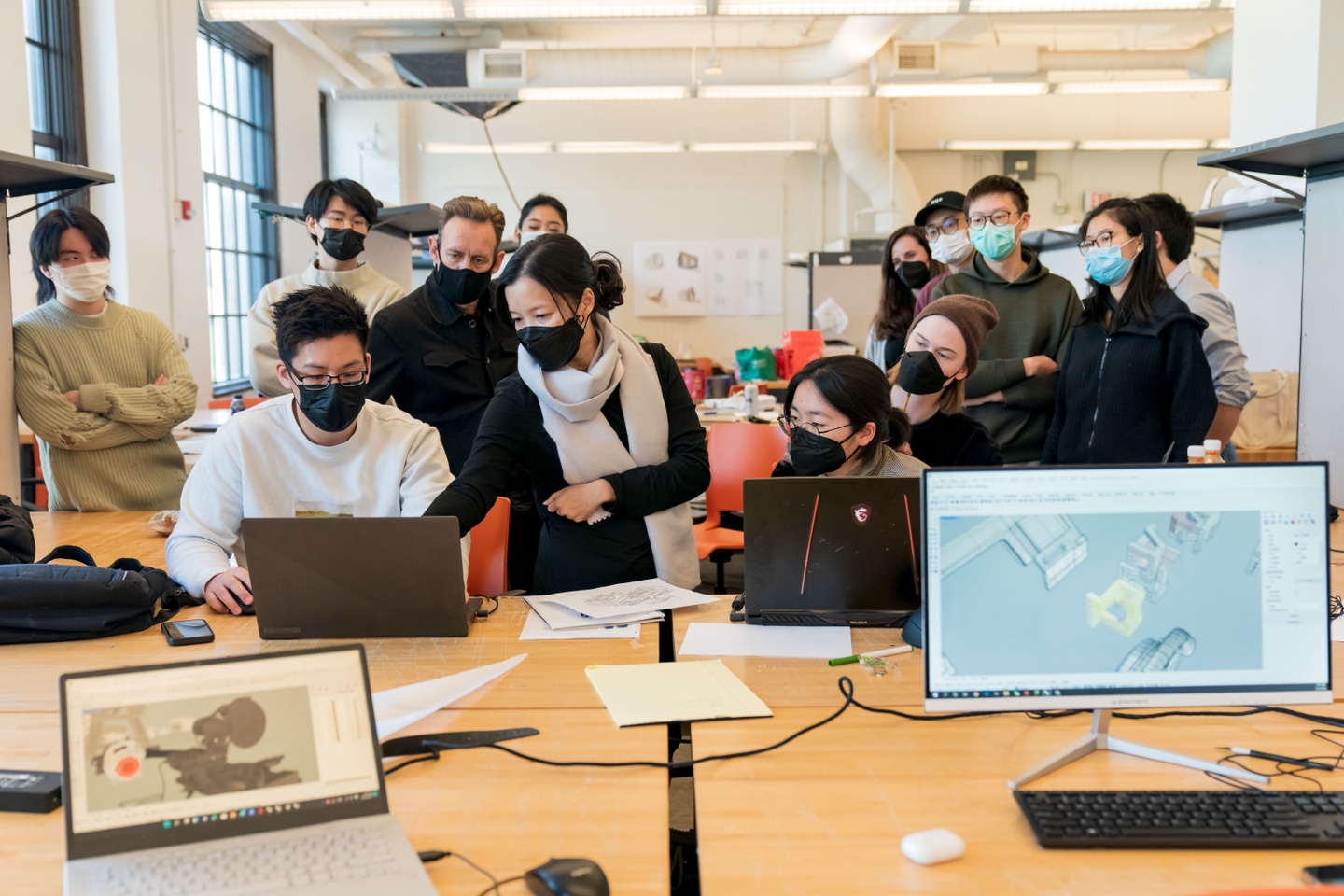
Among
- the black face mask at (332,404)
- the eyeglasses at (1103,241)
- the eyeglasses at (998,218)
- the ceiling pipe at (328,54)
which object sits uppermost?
the ceiling pipe at (328,54)

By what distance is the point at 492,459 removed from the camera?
2.24m

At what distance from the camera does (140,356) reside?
3.28 metres

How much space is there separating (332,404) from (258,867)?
3.80 ft

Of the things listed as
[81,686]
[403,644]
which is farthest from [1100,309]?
[81,686]

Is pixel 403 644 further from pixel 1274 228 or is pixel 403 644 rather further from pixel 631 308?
pixel 631 308

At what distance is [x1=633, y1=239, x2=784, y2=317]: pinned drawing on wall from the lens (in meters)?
10.4

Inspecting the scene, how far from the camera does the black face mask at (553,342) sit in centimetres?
218

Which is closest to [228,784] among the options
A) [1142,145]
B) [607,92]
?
[607,92]

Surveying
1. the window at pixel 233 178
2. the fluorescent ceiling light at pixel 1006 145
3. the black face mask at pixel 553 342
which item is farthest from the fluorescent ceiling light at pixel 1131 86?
the black face mask at pixel 553 342

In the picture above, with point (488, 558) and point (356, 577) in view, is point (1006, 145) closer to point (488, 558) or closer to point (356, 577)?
point (488, 558)

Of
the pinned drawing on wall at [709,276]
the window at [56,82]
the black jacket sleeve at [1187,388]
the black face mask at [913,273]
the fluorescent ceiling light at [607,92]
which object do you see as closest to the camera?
the black jacket sleeve at [1187,388]

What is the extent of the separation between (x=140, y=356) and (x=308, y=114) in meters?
6.13

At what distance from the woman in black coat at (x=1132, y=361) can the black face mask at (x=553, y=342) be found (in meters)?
1.36

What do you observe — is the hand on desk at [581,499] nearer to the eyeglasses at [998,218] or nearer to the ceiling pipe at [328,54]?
the eyeglasses at [998,218]
